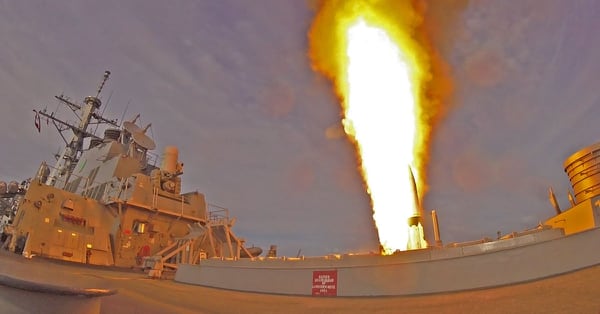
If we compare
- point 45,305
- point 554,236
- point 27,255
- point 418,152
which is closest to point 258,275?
point 418,152

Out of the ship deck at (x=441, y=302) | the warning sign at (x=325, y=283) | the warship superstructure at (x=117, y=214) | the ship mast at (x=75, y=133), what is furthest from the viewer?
the ship mast at (x=75, y=133)

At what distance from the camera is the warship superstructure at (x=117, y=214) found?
22141mm

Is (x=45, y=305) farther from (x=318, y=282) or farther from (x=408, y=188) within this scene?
(x=408, y=188)

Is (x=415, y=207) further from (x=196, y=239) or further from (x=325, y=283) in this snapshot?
(x=196, y=239)

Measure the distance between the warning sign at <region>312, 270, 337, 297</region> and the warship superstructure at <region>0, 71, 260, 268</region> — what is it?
28.0 feet

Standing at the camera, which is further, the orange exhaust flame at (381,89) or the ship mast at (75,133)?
the ship mast at (75,133)

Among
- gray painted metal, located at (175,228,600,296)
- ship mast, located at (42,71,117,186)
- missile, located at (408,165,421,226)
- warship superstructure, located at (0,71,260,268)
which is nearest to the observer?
gray painted metal, located at (175,228,600,296)

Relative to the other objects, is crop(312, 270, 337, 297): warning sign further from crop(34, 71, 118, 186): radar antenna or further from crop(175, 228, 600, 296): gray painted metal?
crop(34, 71, 118, 186): radar antenna

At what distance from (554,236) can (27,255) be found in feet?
83.1

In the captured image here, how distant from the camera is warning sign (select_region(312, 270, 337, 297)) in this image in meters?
12.6

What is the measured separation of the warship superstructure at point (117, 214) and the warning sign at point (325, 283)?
336 inches

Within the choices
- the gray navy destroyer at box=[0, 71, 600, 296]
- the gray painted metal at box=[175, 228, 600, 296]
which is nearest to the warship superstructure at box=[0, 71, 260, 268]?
the gray navy destroyer at box=[0, 71, 600, 296]

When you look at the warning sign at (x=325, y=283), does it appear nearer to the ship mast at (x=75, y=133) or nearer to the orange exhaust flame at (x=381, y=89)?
the orange exhaust flame at (x=381, y=89)

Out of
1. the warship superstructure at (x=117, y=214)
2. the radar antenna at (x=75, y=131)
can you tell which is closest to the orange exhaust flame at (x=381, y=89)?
the warship superstructure at (x=117, y=214)
